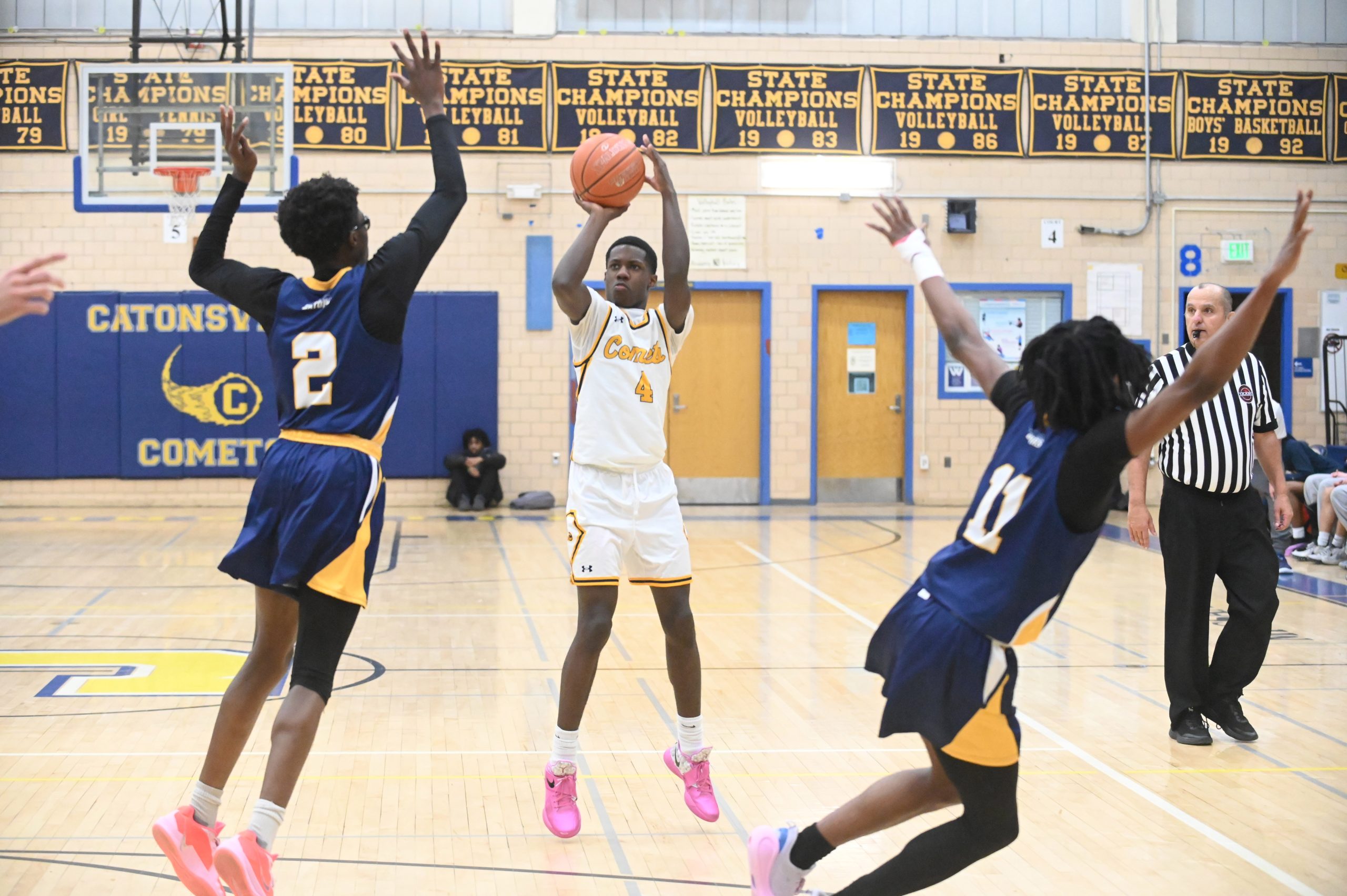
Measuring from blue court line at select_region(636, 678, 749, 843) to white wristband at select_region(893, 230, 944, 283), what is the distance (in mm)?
1600

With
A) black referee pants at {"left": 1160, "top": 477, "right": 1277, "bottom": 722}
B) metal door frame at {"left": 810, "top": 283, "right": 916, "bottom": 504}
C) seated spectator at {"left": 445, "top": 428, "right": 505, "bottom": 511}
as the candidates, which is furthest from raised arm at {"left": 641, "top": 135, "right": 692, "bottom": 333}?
metal door frame at {"left": 810, "top": 283, "right": 916, "bottom": 504}

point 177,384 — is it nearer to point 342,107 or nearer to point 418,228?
point 342,107

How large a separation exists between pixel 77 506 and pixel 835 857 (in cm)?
1166

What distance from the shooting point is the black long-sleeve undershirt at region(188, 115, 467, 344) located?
9.75 feet

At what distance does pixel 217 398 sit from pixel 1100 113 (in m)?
10.1

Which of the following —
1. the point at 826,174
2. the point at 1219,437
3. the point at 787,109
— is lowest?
the point at 1219,437

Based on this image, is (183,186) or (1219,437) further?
(183,186)

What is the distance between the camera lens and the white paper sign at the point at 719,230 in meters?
13.5

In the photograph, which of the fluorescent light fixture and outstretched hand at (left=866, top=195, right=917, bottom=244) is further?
the fluorescent light fixture

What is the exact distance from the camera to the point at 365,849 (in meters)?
3.57

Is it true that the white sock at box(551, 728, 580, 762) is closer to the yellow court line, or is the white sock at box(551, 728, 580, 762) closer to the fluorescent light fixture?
the yellow court line

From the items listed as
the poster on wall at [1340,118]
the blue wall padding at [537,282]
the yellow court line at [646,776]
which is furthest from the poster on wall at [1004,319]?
the yellow court line at [646,776]

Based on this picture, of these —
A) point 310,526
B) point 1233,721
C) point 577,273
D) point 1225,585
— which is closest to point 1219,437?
point 1225,585

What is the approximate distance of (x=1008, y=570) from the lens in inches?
A: 97.9
